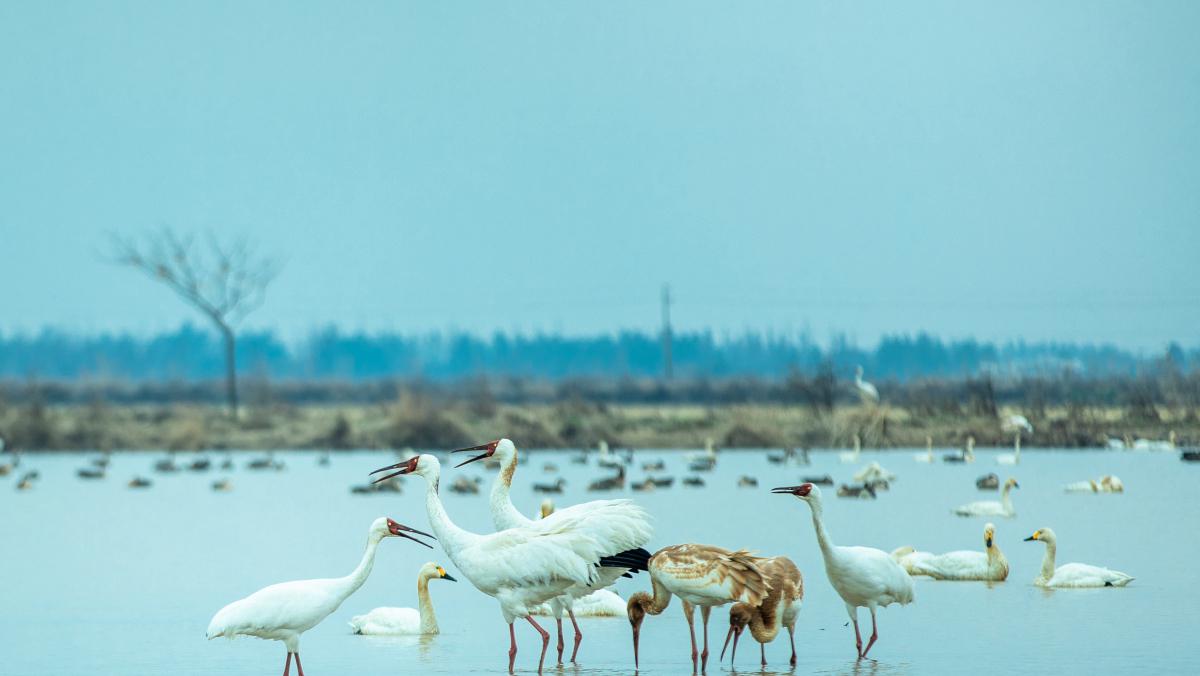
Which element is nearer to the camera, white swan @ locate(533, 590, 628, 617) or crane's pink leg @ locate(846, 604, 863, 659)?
crane's pink leg @ locate(846, 604, 863, 659)

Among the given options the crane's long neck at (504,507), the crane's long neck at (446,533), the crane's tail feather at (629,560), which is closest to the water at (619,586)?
the crane's tail feather at (629,560)

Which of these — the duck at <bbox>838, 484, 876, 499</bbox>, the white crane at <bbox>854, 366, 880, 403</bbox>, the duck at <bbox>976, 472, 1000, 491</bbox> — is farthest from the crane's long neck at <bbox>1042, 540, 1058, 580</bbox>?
the white crane at <bbox>854, 366, 880, 403</bbox>

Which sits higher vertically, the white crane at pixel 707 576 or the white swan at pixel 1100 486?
the white crane at pixel 707 576

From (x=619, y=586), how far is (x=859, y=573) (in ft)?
17.1

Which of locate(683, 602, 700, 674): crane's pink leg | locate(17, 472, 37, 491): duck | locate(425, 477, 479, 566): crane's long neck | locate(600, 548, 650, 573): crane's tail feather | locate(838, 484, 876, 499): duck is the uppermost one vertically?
locate(425, 477, 479, 566): crane's long neck

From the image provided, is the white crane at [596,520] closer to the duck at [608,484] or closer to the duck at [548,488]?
the duck at [548,488]

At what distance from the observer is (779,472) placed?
3112 cm

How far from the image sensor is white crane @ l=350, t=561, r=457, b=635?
496 inches

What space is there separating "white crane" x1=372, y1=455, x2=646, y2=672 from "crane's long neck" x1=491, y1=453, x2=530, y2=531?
17.7 inches

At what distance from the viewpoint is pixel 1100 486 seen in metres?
24.5

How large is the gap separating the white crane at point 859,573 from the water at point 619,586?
14.3 inches

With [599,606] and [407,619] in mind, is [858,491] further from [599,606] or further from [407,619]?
[407,619]

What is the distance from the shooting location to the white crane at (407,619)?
12609mm

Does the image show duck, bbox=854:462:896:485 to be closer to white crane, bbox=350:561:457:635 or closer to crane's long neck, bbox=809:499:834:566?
white crane, bbox=350:561:457:635
